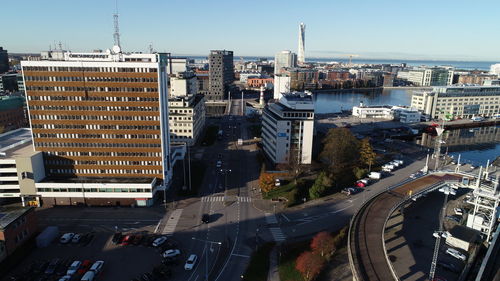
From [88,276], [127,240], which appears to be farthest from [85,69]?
[88,276]

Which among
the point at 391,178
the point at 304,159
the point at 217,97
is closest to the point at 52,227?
the point at 304,159

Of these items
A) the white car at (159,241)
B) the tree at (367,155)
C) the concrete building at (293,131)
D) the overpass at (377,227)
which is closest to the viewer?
the overpass at (377,227)

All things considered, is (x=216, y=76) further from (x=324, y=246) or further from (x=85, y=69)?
(x=324, y=246)

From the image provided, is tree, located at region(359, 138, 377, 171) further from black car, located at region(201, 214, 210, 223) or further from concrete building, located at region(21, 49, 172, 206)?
concrete building, located at region(21, 49, 172, 206)

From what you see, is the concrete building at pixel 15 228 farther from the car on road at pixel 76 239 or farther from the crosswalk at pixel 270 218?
the crosswalk at pixel 270 218

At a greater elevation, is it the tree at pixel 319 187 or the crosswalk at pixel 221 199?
the tree at pixel 319 187

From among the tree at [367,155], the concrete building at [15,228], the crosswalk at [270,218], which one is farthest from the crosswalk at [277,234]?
the concrete building at [15,228]

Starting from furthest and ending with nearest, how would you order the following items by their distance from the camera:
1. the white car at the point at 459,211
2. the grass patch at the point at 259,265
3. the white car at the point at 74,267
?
the white car at the point at 459,211
the white car at the point at 74,267
the grass patch at the point at 259,265
